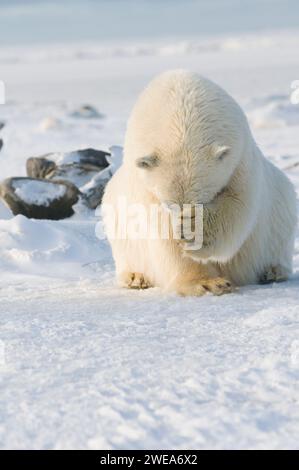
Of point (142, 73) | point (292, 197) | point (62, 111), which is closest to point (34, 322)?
point (292, 197)

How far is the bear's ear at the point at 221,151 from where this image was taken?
3.56 metres

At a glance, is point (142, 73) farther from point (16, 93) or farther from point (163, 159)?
point (163, 159)

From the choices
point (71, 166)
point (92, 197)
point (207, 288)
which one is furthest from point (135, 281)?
point (71, 166)

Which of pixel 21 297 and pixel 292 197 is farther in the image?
pixel 292 197

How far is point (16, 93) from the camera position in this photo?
32594mm

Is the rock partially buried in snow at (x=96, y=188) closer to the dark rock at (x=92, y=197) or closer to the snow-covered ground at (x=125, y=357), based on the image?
the dark rock at (x=92, y=197)

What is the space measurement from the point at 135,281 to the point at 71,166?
14.2ft

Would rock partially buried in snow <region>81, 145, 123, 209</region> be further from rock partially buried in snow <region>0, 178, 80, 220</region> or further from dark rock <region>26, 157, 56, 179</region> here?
dark rock <region>26, 157, 56, 179</region>

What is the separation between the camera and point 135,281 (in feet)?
14.4

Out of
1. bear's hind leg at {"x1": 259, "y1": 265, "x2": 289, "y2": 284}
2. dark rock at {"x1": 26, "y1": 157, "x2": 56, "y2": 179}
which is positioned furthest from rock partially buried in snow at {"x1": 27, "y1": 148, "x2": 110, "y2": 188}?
bear's hind leg at {"x1": 259, "y1": 265, "x2": 289, "y2": 284}

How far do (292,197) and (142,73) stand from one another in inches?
1545

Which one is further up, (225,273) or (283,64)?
(225,273)

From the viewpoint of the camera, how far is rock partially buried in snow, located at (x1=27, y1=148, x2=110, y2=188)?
8.37m

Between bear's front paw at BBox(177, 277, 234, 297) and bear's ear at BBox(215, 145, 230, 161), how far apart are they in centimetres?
68
